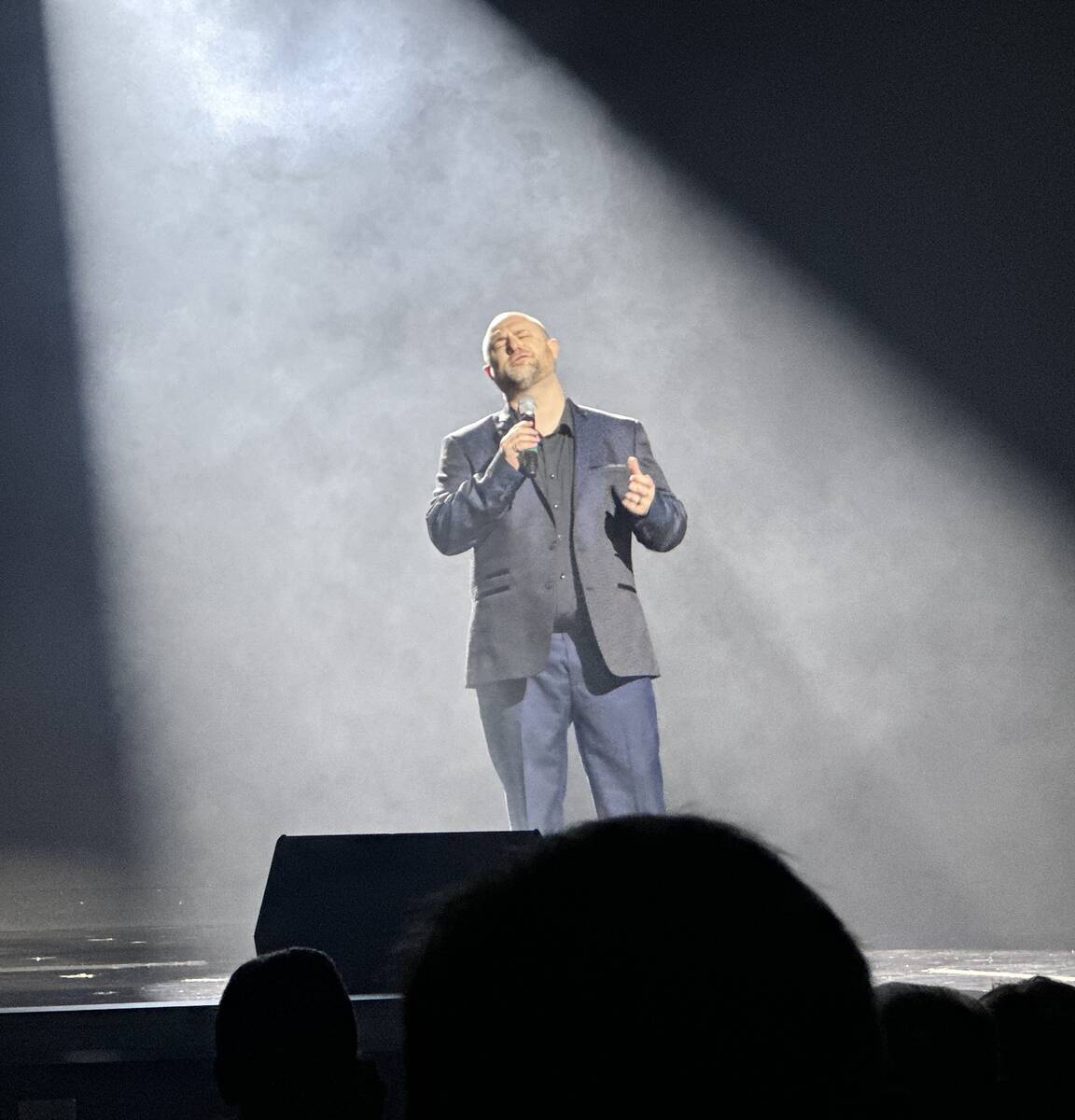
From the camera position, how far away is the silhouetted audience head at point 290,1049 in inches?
33.8

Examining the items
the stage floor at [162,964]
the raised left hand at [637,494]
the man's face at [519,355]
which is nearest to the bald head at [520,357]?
the man's face at [519,355]

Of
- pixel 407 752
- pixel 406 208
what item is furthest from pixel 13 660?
pixel 406 208

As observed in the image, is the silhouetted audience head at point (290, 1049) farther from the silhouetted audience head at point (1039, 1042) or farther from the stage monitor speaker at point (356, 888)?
the stage monitor speaker at point (356, 888)

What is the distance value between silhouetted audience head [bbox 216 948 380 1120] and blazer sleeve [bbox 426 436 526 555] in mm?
2618

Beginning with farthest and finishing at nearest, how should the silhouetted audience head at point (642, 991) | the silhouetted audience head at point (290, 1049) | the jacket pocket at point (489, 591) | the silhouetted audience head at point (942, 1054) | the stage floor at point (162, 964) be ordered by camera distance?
the jacket pocket at point (489, 591) < the stage floor at point (162, 964) < the silhouetted audience head at point (290, 1049) < the silhouetted audience head at point (942, 1054) < the silhouetted audience head at point (642, 991)

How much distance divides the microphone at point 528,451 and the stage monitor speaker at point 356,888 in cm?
171

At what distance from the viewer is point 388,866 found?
195 cm

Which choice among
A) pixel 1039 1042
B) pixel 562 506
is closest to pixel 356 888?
pixel 1039 1042

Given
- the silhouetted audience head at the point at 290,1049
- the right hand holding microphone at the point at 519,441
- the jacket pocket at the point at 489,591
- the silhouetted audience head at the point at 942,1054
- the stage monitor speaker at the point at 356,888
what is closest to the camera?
the silhouetted audience head at the point at 942,1054

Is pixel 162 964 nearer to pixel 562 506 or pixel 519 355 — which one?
pixel 562 506

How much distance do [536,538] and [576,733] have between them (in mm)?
541

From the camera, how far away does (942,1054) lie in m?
0.76

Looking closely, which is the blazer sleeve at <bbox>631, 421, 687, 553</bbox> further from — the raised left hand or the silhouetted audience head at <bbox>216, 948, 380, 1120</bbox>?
the silhouetted audience head at <bbox>216, 948, 380, 1120</bbox>

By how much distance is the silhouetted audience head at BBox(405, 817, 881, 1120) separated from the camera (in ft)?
0.88
